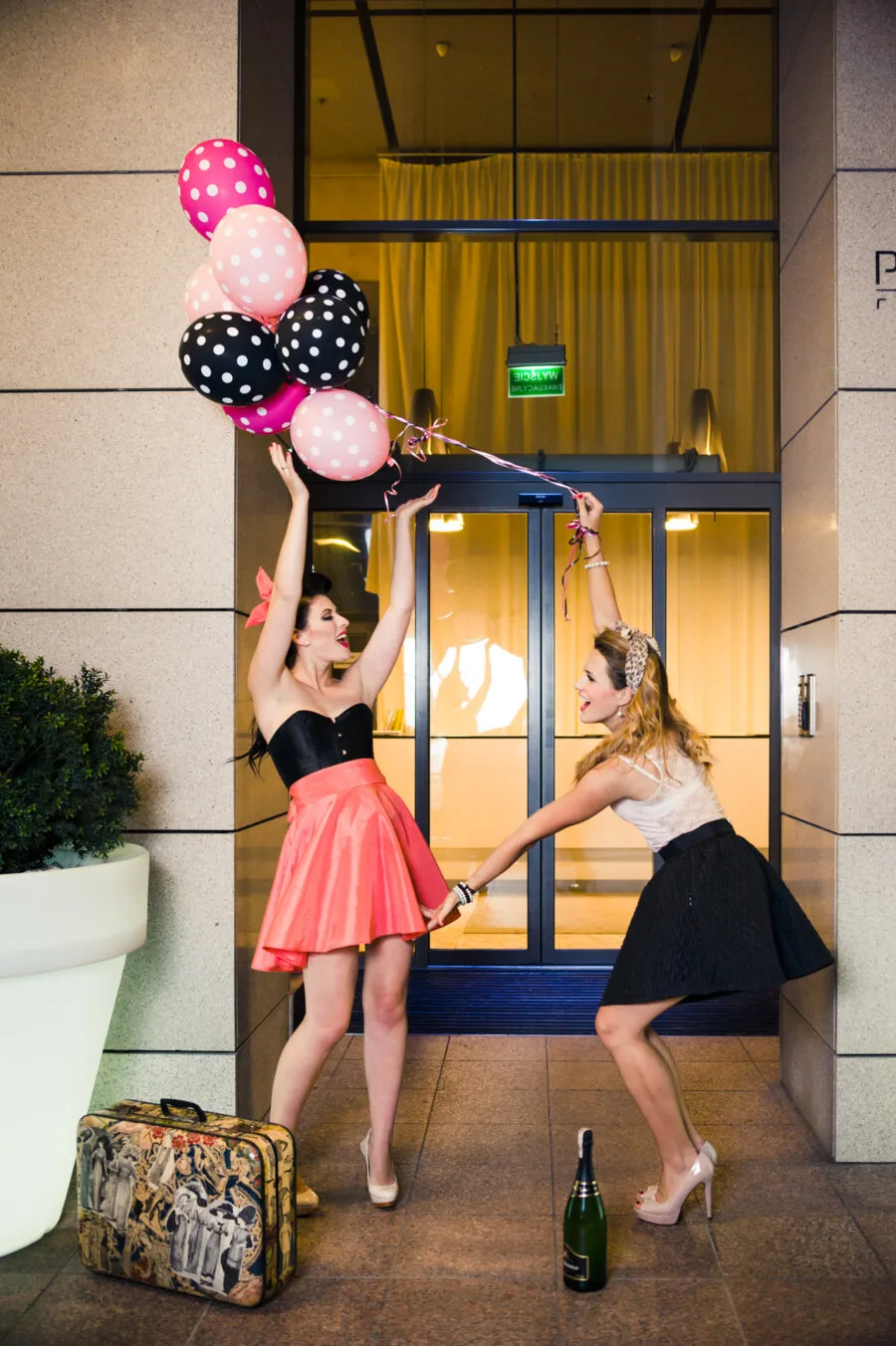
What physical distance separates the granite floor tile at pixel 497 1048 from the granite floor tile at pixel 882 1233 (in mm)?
1644

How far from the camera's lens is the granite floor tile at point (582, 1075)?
13.9 ft

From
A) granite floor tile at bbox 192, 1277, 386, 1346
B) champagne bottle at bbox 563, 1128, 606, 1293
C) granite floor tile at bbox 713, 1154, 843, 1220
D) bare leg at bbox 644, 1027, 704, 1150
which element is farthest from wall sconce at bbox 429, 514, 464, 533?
granite floor tile at bbox 192, 1277, 386, 1346

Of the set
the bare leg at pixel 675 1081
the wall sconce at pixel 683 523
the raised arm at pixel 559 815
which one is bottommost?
the bare leg at pixel 675 1081

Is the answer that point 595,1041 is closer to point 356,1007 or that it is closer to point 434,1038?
point 434,1038

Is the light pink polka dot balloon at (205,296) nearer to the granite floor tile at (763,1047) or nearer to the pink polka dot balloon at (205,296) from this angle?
the pink polka dot balloon at (205,296)

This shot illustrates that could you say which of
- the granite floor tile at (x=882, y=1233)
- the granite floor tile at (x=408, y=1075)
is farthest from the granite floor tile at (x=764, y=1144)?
the granite floor tile at (x=408, y=1075)

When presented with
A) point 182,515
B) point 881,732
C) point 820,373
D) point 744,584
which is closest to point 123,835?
point 182,515

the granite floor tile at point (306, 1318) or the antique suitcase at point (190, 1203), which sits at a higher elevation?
the antique suitcase at point (190, 1203)

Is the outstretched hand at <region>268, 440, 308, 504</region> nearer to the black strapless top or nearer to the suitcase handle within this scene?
the black strapless top

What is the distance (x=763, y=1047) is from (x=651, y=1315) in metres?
2.30

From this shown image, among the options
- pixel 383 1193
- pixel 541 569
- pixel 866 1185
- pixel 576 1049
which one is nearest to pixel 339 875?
pixel 383 1193

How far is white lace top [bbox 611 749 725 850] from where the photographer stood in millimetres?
3104

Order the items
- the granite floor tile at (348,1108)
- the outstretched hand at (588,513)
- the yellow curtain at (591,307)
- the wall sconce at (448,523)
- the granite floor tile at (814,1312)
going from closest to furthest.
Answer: the granite floor tile at (814,1312), the outstretched hand at (588,513), the granite floor tile at (348,1108), the yellow curtain at (591,307), the wall sconce at (448,523)

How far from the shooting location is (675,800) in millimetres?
3102
